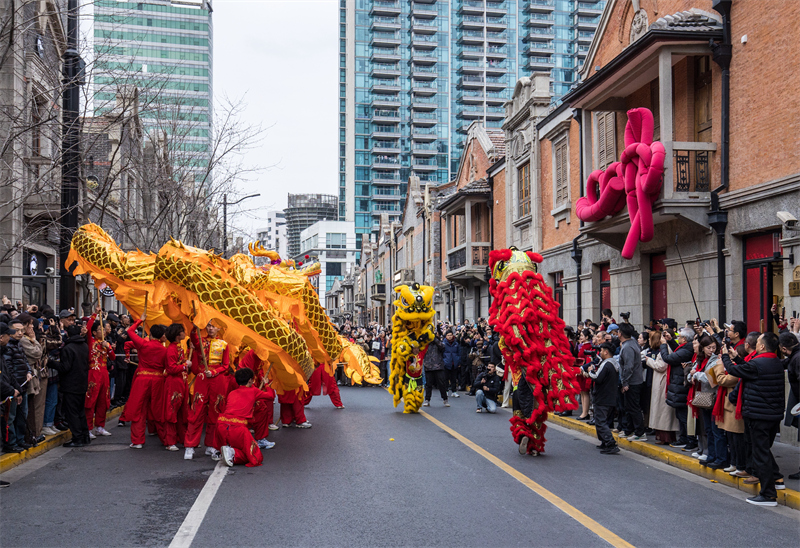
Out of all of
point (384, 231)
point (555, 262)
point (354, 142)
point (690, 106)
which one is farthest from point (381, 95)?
point (690, 106)

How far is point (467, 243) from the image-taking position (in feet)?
97.3

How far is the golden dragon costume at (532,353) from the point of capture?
372 inches

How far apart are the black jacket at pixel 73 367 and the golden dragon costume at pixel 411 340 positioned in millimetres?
6118

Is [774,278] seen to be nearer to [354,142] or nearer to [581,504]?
[581,504]

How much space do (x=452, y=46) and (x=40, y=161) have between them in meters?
86.6

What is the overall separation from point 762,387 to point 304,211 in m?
158

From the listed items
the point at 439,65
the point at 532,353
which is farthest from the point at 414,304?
the point at 439,65

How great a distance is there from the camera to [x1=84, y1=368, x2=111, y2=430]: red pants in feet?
35.2

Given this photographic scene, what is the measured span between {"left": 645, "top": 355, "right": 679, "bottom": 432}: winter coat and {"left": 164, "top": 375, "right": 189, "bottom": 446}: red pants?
21.9 ft

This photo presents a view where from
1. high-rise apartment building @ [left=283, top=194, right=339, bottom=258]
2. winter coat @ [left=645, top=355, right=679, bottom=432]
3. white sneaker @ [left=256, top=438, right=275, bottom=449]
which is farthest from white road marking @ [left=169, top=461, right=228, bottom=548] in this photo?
high-rise apartment building @ [left=283, top=194, right=339, bottom=258]

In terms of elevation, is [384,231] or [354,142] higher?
[354,142]

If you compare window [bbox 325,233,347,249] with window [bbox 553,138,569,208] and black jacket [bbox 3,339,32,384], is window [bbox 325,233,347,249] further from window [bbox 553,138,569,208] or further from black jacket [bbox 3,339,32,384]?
black jacket [bbox 3,339,32,384]

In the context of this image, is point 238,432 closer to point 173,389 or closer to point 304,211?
point 173,389

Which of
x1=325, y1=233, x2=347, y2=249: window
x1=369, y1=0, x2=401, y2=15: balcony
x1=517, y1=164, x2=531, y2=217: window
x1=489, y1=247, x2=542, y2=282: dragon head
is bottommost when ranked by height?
x1=489, y1=247, x2=542, y2=282: dragon head
